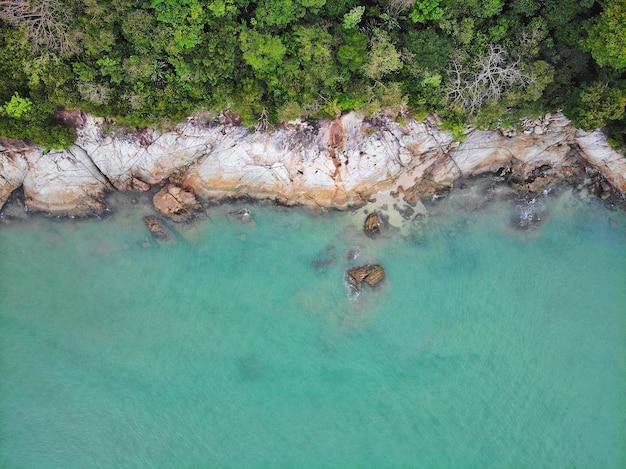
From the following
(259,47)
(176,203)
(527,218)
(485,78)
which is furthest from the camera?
(527,218)


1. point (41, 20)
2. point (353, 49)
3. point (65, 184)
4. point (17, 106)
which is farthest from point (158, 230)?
point (353, 49)

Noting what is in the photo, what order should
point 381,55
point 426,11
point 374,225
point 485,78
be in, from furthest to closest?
1. point 374,225
2. point 485,78
3. point 381,55
4. point 426,11

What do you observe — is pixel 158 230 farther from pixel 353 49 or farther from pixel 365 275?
pixel 353 49

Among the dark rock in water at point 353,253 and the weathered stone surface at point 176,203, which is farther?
the dark rock in water at point 353,253

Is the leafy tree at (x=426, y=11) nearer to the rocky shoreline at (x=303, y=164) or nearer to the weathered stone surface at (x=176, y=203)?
the rocky shoreline at (x=303, y=164)

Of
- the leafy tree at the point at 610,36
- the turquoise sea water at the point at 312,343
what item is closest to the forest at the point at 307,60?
the leafy tree at the point at 610,36

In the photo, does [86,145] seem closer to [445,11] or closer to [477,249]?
[445,11]

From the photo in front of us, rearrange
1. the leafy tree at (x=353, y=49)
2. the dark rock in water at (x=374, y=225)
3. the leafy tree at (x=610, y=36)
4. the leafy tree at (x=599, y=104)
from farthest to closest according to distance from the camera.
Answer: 1. the dark rock in water at (x=374, y=225)
2. the leafy tree at (x=599, y=104)
3. the leafy tree at (x=353, y=49)
4. the leafy tree at (x=610, y=36)
